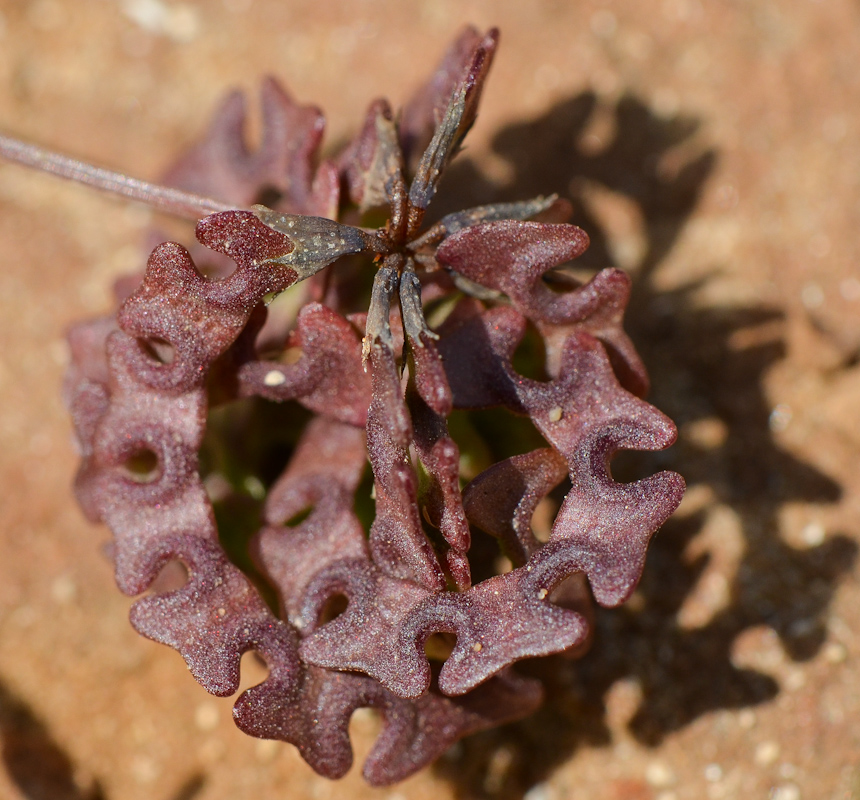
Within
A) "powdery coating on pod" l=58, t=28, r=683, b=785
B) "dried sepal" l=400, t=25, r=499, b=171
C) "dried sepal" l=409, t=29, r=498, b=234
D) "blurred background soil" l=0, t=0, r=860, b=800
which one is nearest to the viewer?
"powdery coating on pod" l=58, t=28, r=683, b=785

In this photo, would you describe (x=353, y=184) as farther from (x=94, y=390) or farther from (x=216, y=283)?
(x=94, y=390)

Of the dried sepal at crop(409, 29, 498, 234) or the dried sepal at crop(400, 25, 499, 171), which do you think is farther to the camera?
the dried sepal at crop(400, 25, 499, 171)

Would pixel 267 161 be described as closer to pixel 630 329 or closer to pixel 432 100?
pixel 432 100

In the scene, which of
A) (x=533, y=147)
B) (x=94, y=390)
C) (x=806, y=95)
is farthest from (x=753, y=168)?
(x=94, y=390)

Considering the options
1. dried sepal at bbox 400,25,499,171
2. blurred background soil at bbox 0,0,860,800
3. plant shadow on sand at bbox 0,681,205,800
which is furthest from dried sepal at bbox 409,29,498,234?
plant shadow on sand at bbox 0,681,205,800

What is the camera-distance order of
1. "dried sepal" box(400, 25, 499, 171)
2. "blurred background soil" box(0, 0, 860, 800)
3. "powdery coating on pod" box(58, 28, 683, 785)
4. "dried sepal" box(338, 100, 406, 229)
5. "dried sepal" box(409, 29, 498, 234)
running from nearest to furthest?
"powdery coating on pod" box(58, 28, 683, 785) → "dried sepal" box(409, 29, 498, 234) → "dried sepal" box(338, 100, 406, 229) → "dried sepal" box(400, 25, 499, 171) → "blurred background soil" box(0, 0, 860, 800)

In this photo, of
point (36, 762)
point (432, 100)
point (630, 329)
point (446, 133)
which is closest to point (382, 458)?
point (446, 133)

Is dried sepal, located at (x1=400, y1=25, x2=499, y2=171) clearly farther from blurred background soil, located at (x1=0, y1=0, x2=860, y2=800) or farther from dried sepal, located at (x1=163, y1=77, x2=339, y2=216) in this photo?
blurred background soil, located at (x1=0, y1=0, x2=860, y2=800)

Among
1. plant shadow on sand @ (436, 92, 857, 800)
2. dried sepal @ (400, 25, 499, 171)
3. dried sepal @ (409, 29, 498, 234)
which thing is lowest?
plant shadow on sand @ (436, 92, 857, 800)
